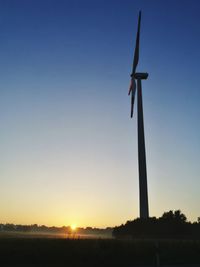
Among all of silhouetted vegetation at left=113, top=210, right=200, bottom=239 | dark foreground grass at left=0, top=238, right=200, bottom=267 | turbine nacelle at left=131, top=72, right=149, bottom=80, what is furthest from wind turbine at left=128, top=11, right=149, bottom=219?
dark foreground grass at left=0, top=238, right=200, bottom=267

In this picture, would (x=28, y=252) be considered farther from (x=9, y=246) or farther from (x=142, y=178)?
(x=142, y=178)

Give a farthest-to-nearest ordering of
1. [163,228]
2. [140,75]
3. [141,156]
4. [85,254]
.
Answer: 1. [140,75]
2. [141,156]
3. [163,228]
4. [85,254]

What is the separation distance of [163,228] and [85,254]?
4160 cm

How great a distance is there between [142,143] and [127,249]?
133 ft

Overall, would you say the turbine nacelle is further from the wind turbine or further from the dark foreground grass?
the dark foreground grass

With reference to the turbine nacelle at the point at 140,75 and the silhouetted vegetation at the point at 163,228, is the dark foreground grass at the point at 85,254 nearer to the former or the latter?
the silhouetted vegetation at the point at 163,228

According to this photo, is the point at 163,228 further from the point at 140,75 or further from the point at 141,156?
the point at 140,75

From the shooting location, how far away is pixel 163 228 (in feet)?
225

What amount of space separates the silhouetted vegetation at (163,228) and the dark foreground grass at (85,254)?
29.6 meters

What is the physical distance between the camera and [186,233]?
7094 centimetres

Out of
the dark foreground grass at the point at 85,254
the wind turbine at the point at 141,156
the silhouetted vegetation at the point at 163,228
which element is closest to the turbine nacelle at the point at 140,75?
the wind turbine at the point at 141,156

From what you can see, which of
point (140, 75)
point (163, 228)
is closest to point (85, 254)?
point (163, 228)

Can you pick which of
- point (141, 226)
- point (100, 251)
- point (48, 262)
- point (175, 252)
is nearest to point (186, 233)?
point (141, 226)

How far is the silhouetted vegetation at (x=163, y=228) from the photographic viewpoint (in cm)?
6644
